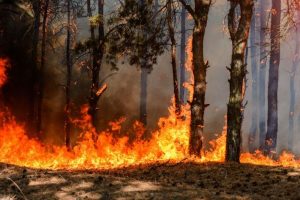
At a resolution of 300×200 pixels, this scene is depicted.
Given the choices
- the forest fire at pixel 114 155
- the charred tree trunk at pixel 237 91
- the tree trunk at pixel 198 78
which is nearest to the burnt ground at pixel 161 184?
the charred tree trunk at pixel 237 91

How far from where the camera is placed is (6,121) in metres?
25.8

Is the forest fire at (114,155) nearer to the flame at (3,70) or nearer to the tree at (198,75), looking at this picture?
the tree at (198,75)

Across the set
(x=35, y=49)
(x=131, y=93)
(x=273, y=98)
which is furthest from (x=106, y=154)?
(x=131, y=93)

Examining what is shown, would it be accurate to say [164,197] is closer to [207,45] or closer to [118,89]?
[118,89]

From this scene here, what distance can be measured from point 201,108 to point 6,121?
15806 millimetres

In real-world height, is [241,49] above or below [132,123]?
above

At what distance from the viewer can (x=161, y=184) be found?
26.9ft

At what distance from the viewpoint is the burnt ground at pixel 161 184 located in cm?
731

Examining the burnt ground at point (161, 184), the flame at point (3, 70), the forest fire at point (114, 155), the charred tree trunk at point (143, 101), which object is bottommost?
the forest fire at point (114, 155)

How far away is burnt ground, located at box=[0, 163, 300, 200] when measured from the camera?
24.0 feet

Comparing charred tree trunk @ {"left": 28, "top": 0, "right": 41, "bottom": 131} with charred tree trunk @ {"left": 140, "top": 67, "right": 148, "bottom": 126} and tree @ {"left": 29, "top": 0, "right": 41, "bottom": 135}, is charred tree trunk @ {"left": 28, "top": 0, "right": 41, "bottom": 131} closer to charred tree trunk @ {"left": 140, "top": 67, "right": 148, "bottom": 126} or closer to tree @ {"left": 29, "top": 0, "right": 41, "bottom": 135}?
tree @ {"left": 29, "top": 0, "right": 41, "bottom": 135}

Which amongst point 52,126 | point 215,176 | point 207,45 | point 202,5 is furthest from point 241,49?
point 207,45

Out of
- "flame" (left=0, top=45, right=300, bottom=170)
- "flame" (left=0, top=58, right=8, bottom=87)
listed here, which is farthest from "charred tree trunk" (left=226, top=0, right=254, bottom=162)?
"flame" (left=0, top=58, right=8, bottom=87)

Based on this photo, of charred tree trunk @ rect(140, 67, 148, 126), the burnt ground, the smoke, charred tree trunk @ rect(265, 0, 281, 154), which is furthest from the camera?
Result: charred tree trunk @ rect(140, 67, 148, 126)
